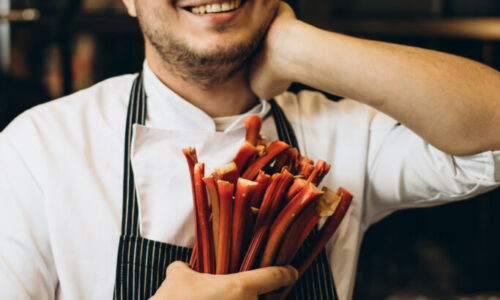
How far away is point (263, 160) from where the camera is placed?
42.9 inches

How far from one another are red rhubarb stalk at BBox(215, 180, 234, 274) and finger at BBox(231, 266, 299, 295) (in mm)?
47

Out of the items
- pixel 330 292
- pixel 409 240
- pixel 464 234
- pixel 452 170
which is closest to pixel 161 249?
pixel 330 292

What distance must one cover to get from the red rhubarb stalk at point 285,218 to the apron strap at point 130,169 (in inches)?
13.5

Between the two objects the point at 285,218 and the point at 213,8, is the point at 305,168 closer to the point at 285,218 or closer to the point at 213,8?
the point at 285,218

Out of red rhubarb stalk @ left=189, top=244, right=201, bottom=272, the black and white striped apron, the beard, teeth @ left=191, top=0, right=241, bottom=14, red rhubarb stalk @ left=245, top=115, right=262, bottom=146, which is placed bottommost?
the black and white striped apron

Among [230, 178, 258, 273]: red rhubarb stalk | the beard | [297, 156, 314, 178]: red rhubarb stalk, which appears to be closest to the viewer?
[230, 178, 258, 273]: red rhubarb stalk

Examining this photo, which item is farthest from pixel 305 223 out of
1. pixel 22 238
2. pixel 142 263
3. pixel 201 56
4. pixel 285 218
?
pixel 22 238

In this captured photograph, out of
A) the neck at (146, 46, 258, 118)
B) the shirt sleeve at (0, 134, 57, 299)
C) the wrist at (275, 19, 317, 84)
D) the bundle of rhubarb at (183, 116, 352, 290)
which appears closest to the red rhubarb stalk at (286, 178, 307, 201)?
the bundle of rhubarb at (183, 116, 352, 290)

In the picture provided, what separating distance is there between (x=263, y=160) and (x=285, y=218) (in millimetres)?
156

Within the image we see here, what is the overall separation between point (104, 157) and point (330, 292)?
673 mm

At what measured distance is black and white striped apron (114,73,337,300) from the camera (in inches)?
44.4

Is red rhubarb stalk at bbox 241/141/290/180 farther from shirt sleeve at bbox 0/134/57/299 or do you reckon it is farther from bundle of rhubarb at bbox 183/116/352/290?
shirt sleeve at bbox 0/134/57/299

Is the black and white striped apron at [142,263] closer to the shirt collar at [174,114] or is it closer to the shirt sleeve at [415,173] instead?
the shirt collar at [174,114]

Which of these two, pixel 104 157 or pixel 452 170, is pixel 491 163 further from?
pixel 104 157
